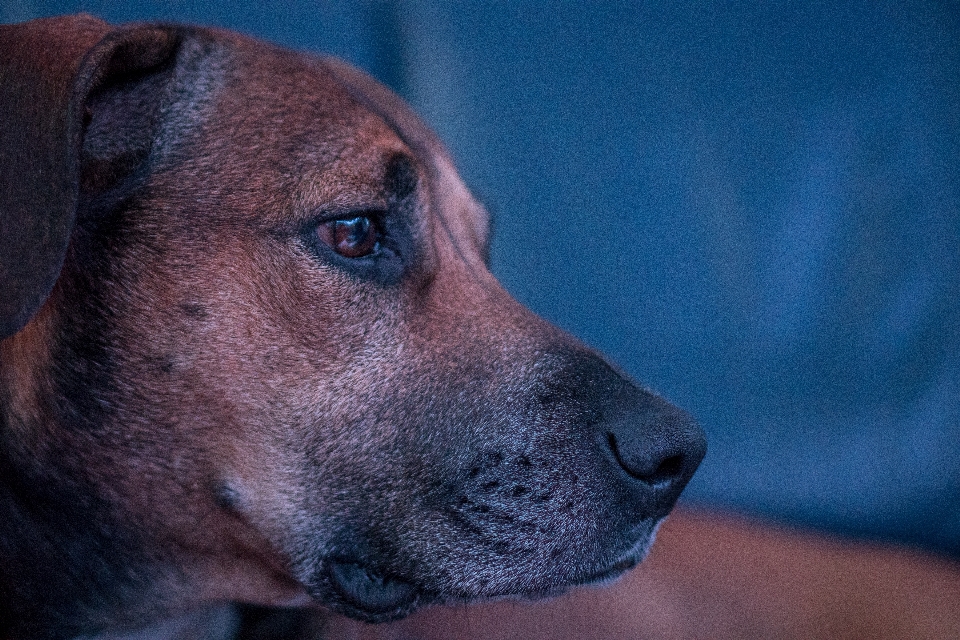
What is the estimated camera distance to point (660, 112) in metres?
3.37

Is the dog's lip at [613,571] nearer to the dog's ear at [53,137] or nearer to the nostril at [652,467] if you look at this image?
the nostril at [652,467]

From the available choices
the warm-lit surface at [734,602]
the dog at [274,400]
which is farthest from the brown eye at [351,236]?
the warm-lit surface at [734,602]

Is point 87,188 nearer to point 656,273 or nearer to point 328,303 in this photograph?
point 328,303

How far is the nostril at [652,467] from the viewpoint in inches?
66.1

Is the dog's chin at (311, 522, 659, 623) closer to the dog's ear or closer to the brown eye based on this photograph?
the brown eye

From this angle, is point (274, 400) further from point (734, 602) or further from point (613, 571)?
point (734, 602)

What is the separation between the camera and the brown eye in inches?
69.4

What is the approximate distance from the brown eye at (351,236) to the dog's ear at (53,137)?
48 centimetres

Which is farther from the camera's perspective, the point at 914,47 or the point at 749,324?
the point at 749,324

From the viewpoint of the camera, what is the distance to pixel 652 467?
1.68 meters

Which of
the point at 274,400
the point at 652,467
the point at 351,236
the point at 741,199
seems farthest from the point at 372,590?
the point at 741,199

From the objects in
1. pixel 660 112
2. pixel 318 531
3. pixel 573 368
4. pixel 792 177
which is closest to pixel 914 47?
pixel 792 177

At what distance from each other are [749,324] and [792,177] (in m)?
0.63

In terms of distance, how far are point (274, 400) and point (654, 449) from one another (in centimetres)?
81
